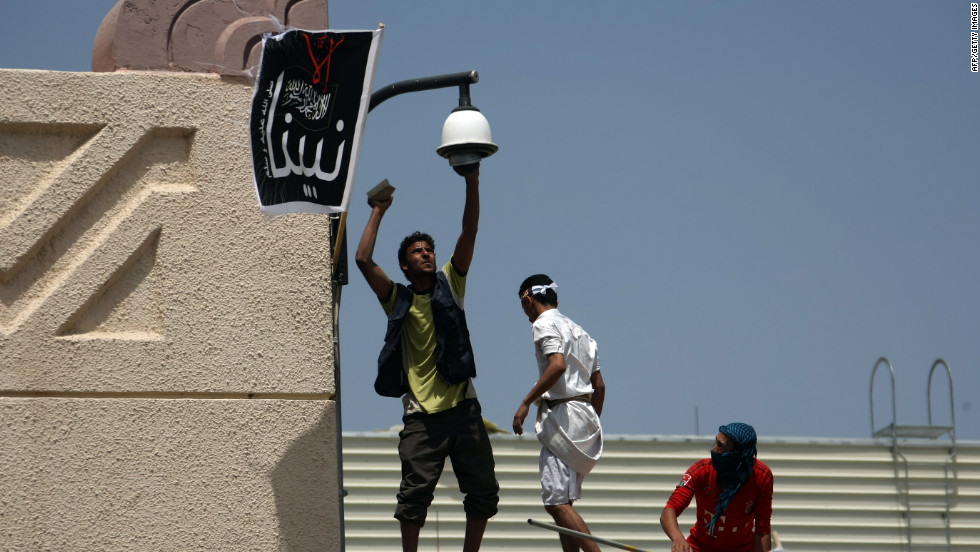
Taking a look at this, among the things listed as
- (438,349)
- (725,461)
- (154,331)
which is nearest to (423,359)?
(438,349)

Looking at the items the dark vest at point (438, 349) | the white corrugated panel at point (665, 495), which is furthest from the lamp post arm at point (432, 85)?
the white corrugated panel at point (665, 495)

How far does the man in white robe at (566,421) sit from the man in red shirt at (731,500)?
24.1 inches

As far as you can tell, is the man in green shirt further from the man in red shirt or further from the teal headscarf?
the teal headscarf

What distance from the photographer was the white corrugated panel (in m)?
12.2

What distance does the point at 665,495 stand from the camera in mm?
12617

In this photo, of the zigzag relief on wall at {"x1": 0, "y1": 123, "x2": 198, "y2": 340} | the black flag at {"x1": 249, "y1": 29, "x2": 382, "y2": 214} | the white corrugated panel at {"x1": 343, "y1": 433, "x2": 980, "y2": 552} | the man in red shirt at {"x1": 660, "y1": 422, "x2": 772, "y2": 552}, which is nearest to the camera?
the black flag at {"x1": 249, "y1": 29, "x2": 382, "y2": 214}

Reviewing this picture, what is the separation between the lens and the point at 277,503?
665 cm

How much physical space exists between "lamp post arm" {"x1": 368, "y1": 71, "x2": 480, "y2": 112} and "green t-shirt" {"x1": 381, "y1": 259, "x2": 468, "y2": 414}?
1042 millimetres

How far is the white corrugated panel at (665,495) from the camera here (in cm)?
1221

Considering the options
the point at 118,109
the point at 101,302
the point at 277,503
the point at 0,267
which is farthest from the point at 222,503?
the point at 118,109

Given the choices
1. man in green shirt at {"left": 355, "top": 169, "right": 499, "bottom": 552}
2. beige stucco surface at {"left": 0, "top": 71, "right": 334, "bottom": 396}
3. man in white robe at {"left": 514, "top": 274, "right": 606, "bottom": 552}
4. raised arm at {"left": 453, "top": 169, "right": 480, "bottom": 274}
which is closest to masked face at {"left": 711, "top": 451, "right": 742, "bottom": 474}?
man in white robe at {"left": 514, "top": 274, "right": 606, "bottom": 552}

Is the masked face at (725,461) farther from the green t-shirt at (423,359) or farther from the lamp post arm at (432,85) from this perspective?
the lamp post arm at (432,85)

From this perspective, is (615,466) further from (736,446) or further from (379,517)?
(736,446)

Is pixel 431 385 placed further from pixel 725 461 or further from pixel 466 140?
pixel 725 461
